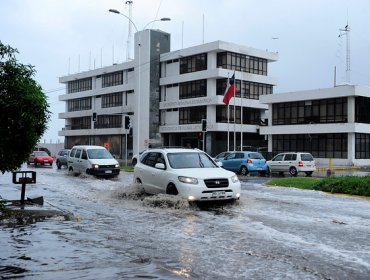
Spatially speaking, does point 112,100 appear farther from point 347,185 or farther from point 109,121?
point 347,185

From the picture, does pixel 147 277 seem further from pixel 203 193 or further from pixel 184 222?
pixel 203 193

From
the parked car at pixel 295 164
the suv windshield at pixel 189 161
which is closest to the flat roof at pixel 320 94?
the parked car at pixel 295 164

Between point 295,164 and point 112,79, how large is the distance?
51.4 meters

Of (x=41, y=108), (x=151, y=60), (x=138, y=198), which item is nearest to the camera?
(x=41, y=108)

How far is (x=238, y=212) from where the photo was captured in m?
12.6

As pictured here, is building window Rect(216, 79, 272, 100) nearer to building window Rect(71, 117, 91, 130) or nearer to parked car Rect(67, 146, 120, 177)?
building window Rect(71, 117, 91, 130)

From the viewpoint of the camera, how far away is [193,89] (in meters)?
62.7

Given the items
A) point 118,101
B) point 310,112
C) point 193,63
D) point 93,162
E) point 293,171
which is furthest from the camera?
point 118,101

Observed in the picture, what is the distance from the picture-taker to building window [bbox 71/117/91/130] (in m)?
85.2

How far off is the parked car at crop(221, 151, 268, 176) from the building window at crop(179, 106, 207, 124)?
27.7 m

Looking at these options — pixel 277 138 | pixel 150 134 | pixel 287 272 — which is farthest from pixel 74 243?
pixel 150 134

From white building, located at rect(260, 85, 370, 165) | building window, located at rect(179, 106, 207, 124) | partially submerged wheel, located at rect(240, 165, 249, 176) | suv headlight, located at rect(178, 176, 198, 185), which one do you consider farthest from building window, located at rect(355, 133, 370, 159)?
suv headlight, located at rect(178, 176, 198, 185)

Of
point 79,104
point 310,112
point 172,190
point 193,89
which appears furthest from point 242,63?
point 172,190

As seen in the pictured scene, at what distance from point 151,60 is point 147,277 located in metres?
61.1
